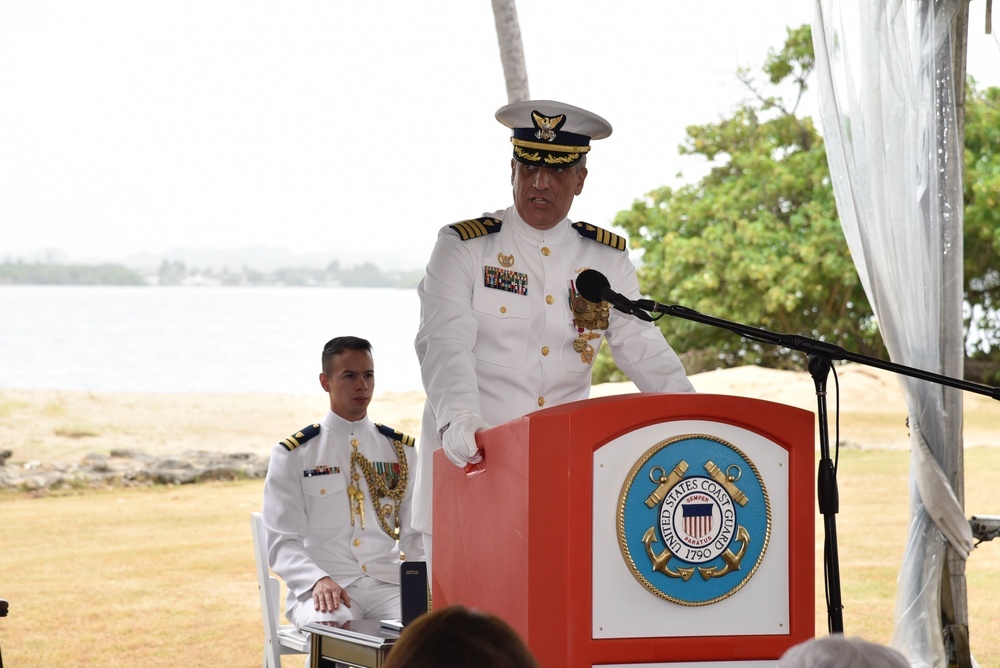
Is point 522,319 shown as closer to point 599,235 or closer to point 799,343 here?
point 599,235

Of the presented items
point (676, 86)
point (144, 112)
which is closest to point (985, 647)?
point (676, 86)

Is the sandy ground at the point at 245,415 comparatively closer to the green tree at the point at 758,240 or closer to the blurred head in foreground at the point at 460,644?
the green tree at the point at 758,240

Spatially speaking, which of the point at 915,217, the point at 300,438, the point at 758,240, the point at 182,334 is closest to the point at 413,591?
the point at 300,438

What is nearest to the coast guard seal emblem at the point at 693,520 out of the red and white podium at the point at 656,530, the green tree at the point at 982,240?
the red and white podium at the point at 656,530

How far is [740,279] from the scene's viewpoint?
37.4ft

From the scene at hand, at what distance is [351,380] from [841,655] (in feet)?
8.33

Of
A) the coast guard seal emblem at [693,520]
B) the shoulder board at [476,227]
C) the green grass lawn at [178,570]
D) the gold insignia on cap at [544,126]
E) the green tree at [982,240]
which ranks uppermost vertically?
the green tree at [982,240]

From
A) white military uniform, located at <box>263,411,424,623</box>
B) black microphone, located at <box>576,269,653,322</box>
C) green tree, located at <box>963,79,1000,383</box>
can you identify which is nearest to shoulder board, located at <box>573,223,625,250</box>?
black microphone, located at <box>576,269,653,322</box>

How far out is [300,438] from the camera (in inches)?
141

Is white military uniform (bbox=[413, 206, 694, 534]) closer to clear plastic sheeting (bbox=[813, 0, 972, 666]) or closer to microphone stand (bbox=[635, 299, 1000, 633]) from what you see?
microphone stand (bbox=[635, 299, 1000, 633])

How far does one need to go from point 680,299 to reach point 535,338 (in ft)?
31.9

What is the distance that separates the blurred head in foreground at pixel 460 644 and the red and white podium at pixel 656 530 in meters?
0.34

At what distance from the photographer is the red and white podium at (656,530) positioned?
1517 mm

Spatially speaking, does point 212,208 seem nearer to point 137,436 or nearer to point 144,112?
point 144,112
